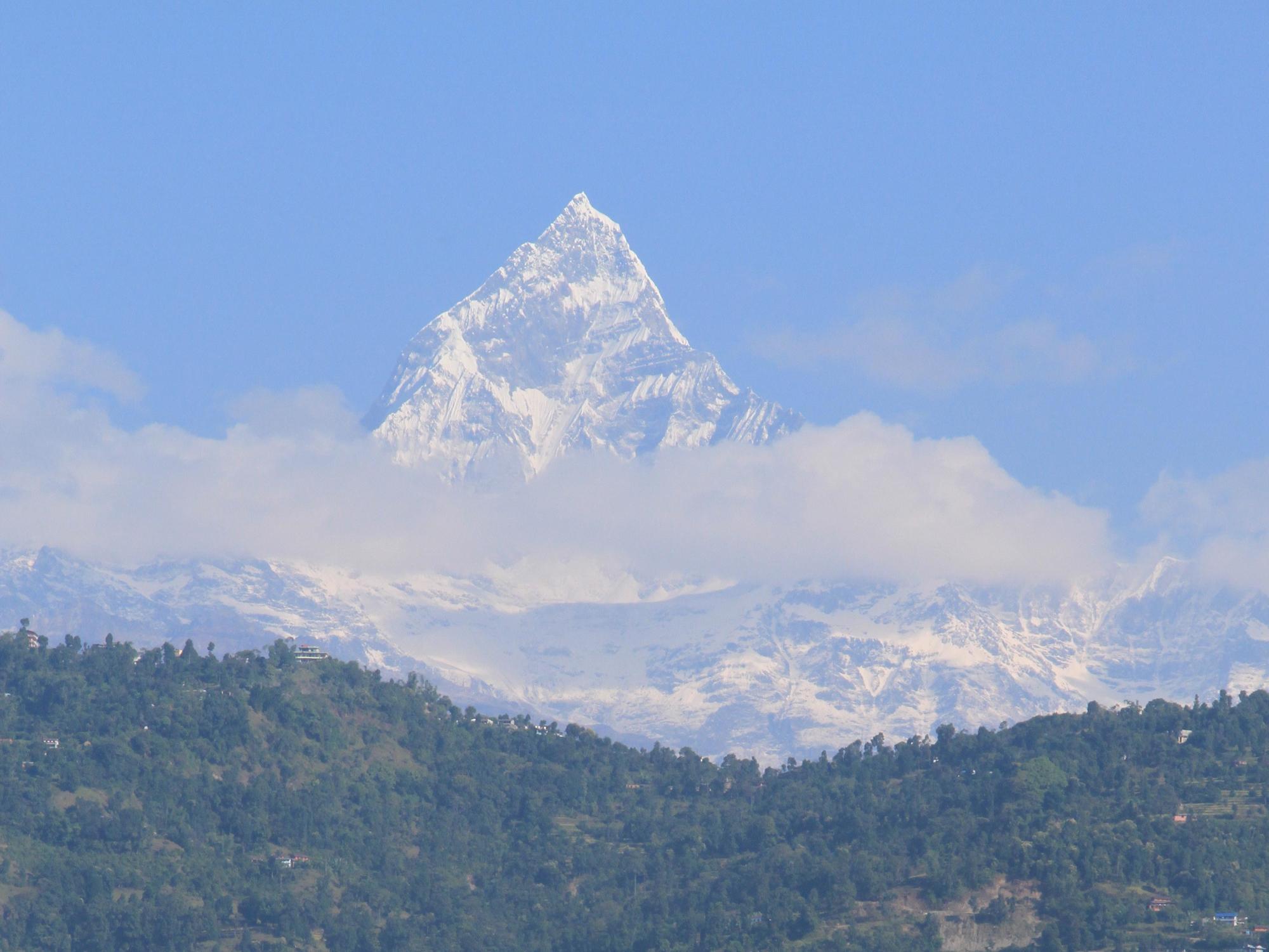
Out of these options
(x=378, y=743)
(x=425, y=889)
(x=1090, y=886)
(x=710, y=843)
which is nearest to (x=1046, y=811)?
(x=1090, y=886)

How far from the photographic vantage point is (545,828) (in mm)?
175500

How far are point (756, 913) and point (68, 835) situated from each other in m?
43.1

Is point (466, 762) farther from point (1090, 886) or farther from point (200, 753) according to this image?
point (1090, 886)

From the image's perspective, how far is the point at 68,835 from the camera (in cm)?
15900

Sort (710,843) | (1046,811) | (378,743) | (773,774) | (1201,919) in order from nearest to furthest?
(1201,919) < (1046,811) < (710,843) < (378,743) < (773,774)

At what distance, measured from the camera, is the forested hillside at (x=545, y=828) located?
147 metres

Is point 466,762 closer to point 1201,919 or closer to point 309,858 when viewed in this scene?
point 309,858

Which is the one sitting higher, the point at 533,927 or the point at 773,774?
the point at 773,774

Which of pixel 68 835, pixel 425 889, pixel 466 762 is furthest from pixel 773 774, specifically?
pixel 68 835

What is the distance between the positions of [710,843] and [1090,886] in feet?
102

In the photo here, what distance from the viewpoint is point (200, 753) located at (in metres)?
173

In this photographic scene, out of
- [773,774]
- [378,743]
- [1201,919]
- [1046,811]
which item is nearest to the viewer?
[1201,919]

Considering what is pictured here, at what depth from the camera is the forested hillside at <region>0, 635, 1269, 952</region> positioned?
481ft

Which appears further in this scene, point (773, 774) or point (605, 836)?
point (773, 774)
